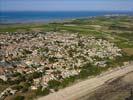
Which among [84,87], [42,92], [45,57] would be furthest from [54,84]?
[45,57]

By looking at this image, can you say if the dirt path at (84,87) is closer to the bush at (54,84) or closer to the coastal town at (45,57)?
the bush at (54,84)

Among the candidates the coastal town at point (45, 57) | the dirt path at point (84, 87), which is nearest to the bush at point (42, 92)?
the coastal town at point (45, 57)

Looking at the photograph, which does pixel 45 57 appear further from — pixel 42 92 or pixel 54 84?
pixel 42 92

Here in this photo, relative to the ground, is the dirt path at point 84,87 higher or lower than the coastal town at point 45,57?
lower

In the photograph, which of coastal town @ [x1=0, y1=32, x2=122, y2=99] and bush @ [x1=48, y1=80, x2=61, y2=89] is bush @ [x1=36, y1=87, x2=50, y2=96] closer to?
coastal town @ [x1=0, y1=32, x2=122, y2=99]

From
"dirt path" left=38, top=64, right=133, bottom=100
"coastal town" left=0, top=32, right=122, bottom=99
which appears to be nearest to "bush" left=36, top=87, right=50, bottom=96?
"coastal town" left=0, top=32, right=122, bottom=99

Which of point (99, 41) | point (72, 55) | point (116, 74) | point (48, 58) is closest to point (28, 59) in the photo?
point (48, 58)
